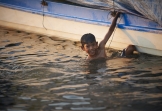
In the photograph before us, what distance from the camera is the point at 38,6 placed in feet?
26.9

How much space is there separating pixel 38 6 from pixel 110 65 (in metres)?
3.02

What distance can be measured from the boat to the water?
354 mm

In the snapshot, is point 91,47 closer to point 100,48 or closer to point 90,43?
point 90,43

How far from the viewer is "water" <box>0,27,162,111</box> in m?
4.40

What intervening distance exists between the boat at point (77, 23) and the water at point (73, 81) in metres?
0.35

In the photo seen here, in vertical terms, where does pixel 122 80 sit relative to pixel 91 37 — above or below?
below

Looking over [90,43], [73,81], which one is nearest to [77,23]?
[90,43]

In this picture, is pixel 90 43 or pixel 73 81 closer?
pixel 73 81

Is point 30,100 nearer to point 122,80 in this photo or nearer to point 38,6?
point 122,80

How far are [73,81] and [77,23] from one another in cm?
251

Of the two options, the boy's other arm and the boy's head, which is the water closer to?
the boy's head

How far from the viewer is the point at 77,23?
7555 millimetres

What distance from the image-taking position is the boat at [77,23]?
21.4 feet

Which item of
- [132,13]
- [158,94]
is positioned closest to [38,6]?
[132,13]
